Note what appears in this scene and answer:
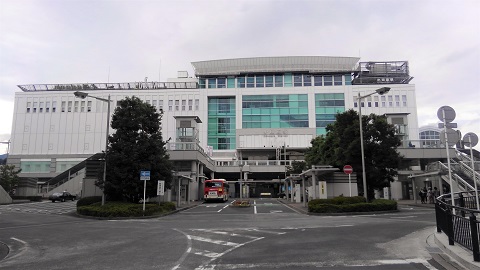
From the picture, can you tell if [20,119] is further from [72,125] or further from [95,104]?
[95,104]

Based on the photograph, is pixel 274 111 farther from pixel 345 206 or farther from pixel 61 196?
pixel 345 206

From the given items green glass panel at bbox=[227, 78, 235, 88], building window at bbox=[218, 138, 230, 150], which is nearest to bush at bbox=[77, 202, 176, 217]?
building window at bbox=[218, 138, 230, 150]

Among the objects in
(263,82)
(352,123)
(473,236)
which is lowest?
(473,236)

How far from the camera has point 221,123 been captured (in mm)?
87625

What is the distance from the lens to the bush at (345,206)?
24.0 m

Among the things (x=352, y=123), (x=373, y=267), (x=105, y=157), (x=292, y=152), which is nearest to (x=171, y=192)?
(x=105, y=157)

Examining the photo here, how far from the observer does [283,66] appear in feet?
292

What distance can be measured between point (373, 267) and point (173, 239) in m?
7.16

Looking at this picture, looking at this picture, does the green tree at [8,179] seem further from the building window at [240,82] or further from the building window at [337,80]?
the building window at [337,80]

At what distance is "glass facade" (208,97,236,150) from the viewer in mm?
86312

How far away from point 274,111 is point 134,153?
63180mm

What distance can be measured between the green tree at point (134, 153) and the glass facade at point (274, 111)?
5858 cm

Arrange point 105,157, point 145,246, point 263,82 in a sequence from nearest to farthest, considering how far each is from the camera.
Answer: point 145,246 < point 105,157 < point 263,82

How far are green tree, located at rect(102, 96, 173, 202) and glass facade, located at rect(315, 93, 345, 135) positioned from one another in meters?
62.0
